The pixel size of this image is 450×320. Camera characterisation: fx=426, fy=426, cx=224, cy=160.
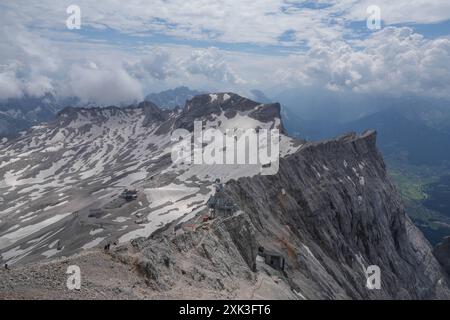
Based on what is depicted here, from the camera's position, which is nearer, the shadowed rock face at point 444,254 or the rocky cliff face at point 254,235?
the rocky cliff face at point 254,235

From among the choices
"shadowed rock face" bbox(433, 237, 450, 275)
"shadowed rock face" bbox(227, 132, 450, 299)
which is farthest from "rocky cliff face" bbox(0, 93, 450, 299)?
"shadowed rock face" bbox(433, 237, 450, 275)

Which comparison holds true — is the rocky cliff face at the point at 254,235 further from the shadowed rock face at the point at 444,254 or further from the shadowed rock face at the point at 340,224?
the shadowed rock face at the point at 444,254

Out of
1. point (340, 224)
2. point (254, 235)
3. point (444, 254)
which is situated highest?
point (254, 235)

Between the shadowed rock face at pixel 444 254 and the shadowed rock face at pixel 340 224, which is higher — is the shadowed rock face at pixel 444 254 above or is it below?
below

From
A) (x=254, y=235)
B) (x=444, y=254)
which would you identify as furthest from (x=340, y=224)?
(x=254, y=235)

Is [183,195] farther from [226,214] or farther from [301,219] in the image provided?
[226,214]

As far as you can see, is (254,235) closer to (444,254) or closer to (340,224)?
(340,224)

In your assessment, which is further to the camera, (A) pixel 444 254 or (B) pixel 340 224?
(A) pixel 444 254

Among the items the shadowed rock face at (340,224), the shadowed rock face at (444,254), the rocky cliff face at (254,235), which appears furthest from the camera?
the shadowed rock face at (444,254)

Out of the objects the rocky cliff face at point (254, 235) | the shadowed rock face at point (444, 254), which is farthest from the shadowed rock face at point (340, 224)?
the shadowed rock face at point (444, 254)

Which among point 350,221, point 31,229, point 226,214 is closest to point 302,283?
point 226,214
